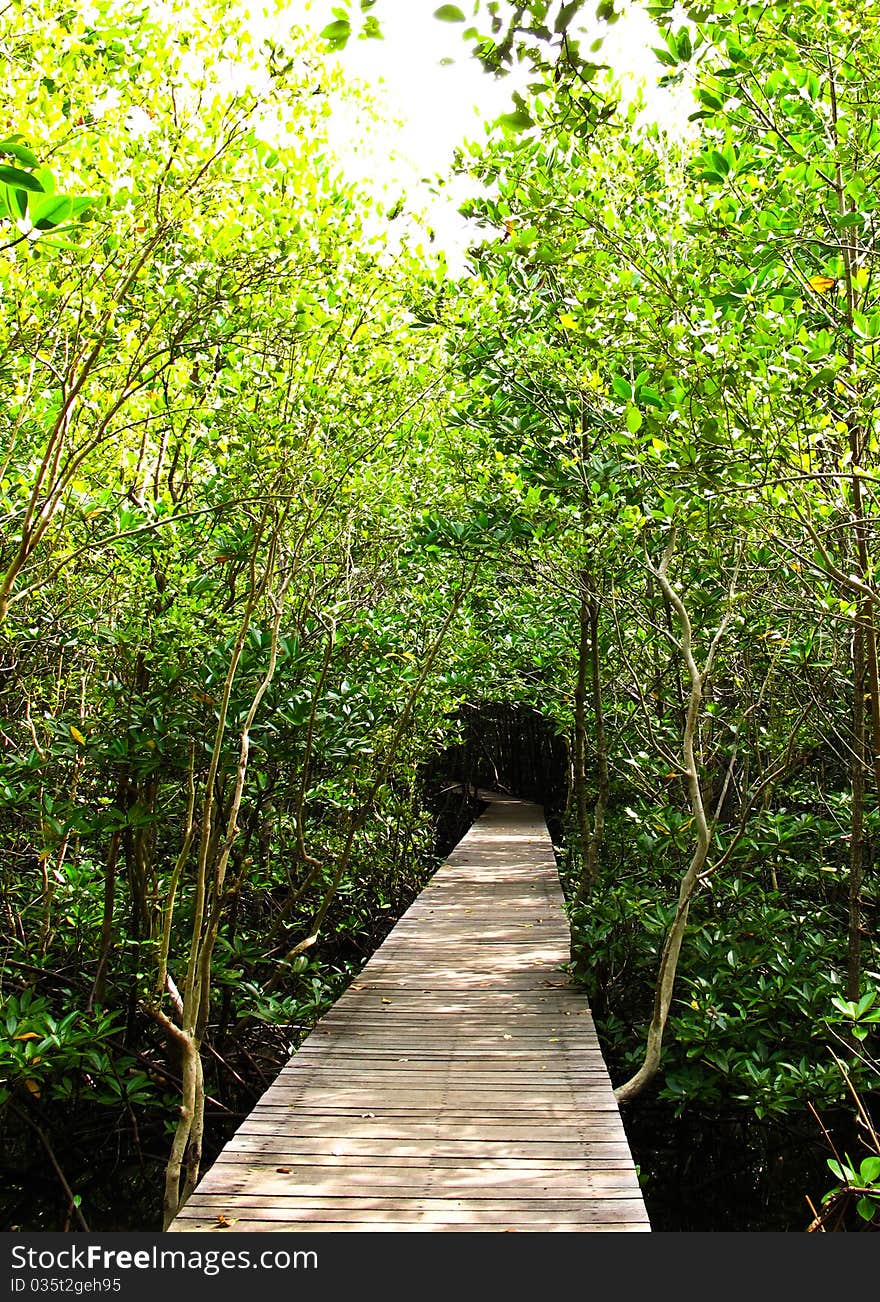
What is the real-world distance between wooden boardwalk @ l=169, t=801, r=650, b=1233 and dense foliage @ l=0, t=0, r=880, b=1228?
0.35 meters

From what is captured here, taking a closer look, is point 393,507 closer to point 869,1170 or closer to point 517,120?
point 517,120

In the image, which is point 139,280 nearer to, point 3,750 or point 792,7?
point 792,7

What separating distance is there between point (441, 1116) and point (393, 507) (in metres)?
2.63

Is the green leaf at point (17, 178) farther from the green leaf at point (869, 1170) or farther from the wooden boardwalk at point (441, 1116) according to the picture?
the green leaf at point (869, 1170)

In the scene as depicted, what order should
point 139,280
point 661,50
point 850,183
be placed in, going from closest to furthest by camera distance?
point 661,50 < point 850,183 < point 139,280

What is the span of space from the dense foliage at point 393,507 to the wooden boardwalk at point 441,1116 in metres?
0.35

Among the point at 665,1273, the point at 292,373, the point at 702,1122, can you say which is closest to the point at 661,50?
the point at 292,373

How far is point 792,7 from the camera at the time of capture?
101 inches

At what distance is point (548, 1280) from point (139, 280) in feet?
9.95

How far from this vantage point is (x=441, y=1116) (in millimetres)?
3123

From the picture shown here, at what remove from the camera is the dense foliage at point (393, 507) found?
2717mm

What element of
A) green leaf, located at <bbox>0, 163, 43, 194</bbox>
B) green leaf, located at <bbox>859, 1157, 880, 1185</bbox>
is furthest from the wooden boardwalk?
green leaf, located at <bbox>0, 163, 43, 194</bbox>

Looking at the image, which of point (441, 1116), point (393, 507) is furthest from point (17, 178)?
point (393, 507)

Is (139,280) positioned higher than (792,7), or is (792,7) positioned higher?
(792,7)
